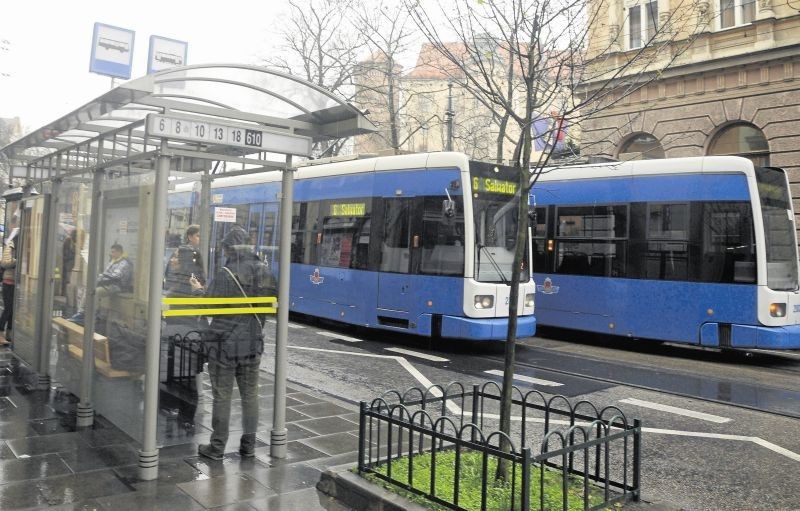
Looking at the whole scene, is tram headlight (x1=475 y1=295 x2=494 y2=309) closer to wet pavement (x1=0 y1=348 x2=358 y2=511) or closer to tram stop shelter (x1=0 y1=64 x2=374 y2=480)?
A: wet pavement (x1=0 y1=348 x2=358 y2=511)

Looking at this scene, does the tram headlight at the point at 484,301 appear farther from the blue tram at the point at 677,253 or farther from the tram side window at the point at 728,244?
the tram side window at the point at 728,244

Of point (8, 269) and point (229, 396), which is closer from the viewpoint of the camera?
point (229, 396)

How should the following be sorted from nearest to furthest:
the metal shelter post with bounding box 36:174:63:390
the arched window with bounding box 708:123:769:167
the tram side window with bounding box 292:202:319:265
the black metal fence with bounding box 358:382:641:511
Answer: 1. the black metal fence with bounding box 358:382:641:511
2. the metal shelter post with bounding box 36:174:63:390
3. the tram side window with bounding box 292:202:319:265
4. the arched window with bounding box 708:123:769:167

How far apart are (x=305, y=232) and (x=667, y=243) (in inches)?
281

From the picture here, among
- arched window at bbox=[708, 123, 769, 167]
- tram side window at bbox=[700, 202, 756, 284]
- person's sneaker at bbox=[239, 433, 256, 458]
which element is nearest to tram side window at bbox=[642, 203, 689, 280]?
tram side window at bbox=[700, 202, 756, 284]

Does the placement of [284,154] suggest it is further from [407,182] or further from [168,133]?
[407,182]

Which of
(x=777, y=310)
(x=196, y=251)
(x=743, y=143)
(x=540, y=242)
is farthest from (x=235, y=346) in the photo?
(x=743, y=143)

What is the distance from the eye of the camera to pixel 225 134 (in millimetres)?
5160

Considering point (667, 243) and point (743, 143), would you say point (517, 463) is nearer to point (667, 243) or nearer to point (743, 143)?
point (667, 243)

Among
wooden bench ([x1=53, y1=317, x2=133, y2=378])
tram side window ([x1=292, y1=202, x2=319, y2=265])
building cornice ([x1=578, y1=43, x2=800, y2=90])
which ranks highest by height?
building cornice ([x1=578, y1=43, x2=800, y2=90])

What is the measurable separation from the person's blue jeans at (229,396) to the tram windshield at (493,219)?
20.3 ft

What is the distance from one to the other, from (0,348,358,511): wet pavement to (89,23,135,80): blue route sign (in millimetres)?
6949

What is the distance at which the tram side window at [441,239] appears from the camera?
11109mm

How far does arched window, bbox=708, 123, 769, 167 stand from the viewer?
61.2 ft
